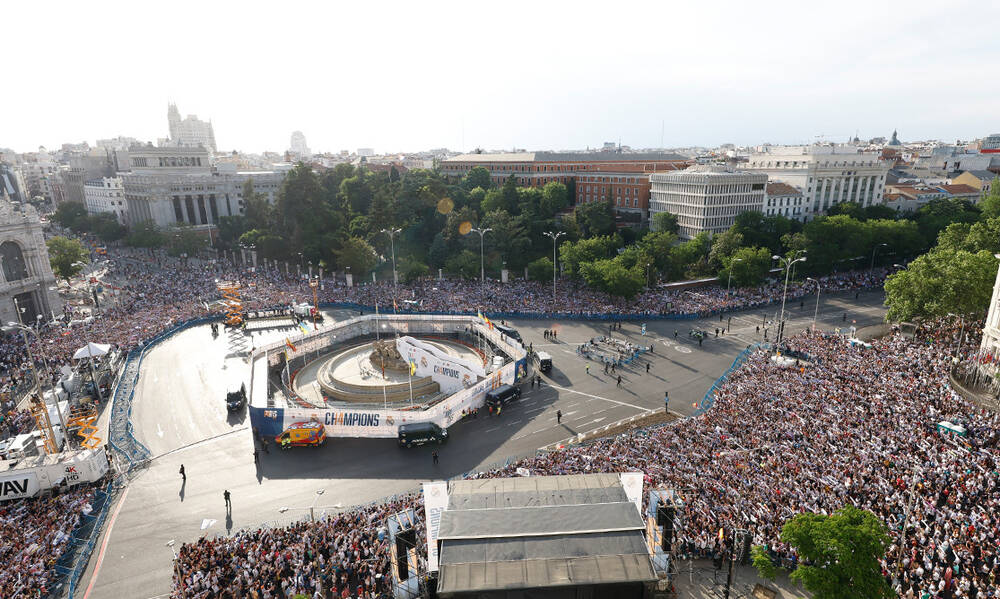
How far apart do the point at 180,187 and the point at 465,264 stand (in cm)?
6856

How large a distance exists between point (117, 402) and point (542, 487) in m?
32.7

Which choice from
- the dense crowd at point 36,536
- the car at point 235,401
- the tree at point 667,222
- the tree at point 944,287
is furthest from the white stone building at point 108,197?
the tree at point 944,287

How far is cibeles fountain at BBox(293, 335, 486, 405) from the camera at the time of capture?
35.4 metres

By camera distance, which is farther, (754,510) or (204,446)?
(204,446)

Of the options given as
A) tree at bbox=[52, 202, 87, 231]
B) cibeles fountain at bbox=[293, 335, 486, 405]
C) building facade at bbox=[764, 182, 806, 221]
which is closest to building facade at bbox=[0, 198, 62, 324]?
cibeles fountain at bbox=[293, 335, 486, 405]

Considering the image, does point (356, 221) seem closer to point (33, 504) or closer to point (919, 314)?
point (33, 504)

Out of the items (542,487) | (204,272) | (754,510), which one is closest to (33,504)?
(542,487)

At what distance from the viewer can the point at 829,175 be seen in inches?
3292

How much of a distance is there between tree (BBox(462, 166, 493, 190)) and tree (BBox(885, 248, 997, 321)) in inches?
2437

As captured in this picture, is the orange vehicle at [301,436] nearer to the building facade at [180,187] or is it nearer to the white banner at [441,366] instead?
the white banner at [441,366]

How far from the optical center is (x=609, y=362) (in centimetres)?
4131

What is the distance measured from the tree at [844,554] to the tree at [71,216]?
420 feet

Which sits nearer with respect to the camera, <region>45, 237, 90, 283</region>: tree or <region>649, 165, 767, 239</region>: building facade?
<region>45, 237, 90, 283</region>: tree

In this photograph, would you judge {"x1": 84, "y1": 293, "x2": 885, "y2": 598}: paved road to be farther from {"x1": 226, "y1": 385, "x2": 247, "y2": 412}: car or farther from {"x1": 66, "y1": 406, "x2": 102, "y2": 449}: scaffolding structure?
{"x1": 66, "y1": 406, "x2": 102, "y2": 449}: scaffolding structure
